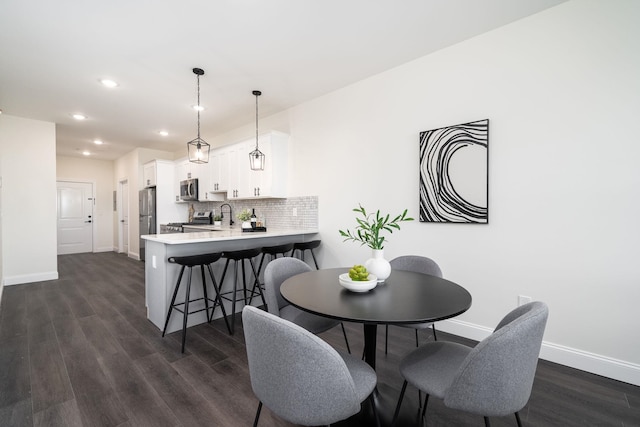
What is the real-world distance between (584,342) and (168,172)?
7.02 meters

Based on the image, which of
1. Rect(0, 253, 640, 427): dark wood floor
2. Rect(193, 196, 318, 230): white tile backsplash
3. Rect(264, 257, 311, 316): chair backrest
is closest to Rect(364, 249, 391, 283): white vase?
Rect(264, 257, 311, 316): chair backrest

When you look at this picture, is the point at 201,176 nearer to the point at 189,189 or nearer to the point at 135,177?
the point at 189,189

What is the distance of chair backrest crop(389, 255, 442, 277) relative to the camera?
2209mm

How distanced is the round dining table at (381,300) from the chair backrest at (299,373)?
0.22 metres

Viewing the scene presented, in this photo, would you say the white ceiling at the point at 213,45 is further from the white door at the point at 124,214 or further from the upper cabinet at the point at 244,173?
the white door at the point at 124,214

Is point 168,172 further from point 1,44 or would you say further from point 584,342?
point 584,342

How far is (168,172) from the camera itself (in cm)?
639

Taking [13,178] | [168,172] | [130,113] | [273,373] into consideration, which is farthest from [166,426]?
[168,172]

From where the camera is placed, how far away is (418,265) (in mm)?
2305

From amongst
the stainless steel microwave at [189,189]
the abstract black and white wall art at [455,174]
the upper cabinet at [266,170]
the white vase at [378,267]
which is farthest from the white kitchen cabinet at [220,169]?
the white vase at [378,267]

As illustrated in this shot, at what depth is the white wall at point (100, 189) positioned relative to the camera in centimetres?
779

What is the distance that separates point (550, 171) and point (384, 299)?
1837mm

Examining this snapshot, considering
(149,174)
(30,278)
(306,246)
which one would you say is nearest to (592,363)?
(306,246)

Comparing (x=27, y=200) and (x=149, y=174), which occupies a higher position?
(x=149, y=174)
